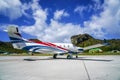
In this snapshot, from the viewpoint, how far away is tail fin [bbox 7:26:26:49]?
89.9 ft

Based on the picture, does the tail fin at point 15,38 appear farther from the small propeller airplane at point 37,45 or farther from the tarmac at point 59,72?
the tarmac at point 59,72

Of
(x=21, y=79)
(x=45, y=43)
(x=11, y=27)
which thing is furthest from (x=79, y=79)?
(x=45, y=43)

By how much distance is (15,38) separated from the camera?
28.0m

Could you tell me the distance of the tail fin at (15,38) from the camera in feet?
89.9

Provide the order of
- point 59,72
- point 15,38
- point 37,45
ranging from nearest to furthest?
point 59,72
point 15,38
point 37,45

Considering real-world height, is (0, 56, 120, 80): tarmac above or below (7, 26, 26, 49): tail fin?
below

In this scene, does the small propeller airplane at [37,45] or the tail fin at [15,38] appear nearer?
the tail fin at [15,38]

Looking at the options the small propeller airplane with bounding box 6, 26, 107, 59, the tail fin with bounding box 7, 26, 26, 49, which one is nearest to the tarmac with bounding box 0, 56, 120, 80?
the tail fin with bounding box 7, 26, 26, 49

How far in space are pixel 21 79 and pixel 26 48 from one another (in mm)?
20308

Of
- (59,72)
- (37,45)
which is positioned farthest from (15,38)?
(59,72)

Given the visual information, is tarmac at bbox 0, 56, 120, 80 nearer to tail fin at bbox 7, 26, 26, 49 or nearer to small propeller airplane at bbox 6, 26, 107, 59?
tail fin at bbox 7, 26, 26, 49

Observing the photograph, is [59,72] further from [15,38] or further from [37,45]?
[37,45]

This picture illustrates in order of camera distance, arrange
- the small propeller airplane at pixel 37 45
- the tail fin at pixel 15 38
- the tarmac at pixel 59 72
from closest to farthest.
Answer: the tarmac at pixel 59 72 → the tail fin at pixel 15 38 → the small propeller airplane at pixel 37 45

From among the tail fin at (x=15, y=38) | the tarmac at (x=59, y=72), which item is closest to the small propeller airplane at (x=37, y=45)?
the tail fin at (x=15, y=38)
